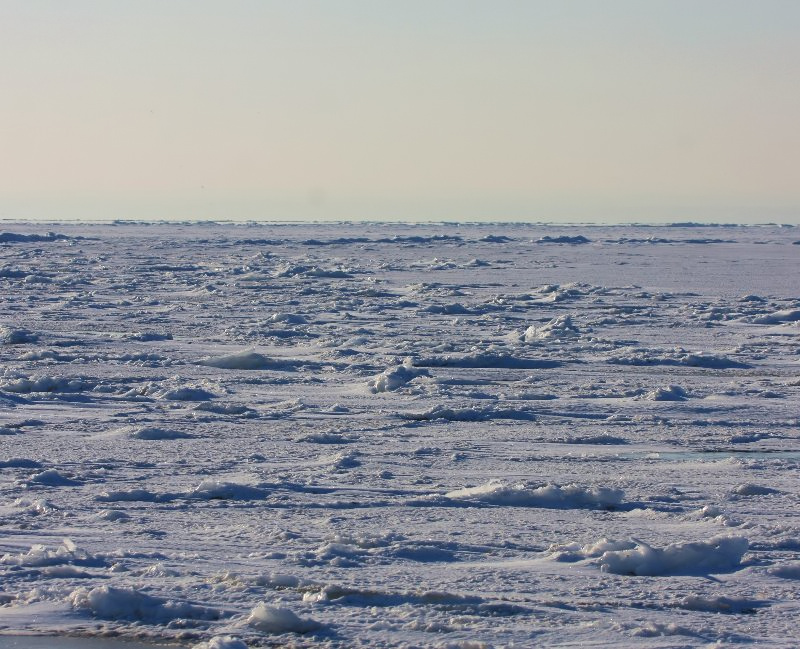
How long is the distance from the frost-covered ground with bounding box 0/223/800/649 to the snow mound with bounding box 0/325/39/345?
8 cm

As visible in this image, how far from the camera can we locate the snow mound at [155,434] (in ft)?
26.3

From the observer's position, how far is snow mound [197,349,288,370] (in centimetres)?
1173

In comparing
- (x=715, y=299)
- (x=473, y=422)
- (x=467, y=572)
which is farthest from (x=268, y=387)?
(x=715, y=299)

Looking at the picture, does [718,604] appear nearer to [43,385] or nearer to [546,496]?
[546,496]

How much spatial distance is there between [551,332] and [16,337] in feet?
22.1

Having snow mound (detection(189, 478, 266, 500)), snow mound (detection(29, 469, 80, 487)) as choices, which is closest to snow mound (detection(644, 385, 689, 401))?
snow mound (detection(189, 478, 266, 500))

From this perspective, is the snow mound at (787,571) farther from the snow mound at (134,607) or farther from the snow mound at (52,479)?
the snow mound at (52,479)

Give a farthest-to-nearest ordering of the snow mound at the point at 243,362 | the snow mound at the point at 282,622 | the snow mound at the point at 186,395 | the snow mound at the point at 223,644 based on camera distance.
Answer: the snow mound at the point at 243,362 < the snow mound at the point at 186,395 < the snow mound at the point at 282,622 < the snow mound at the point at 223,644

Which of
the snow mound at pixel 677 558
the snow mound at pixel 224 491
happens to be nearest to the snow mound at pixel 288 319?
the snow mound at pixel 224 491

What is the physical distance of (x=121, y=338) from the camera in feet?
46.4

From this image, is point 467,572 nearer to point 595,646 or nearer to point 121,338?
point 595,646

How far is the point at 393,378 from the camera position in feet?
34.2

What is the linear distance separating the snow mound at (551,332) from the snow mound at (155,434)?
A: 22.0 feet

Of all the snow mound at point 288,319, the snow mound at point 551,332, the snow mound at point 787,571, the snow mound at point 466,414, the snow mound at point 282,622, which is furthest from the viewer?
the snow mound at point 288,319
